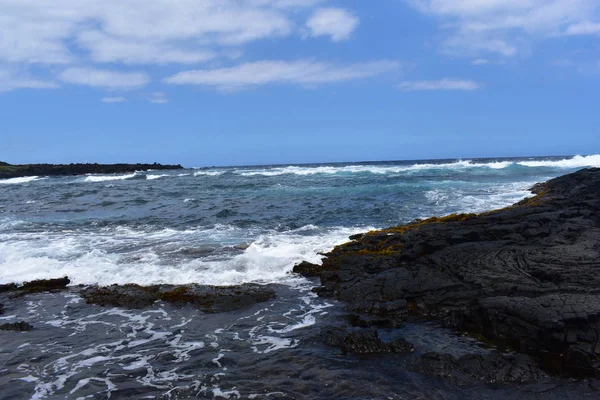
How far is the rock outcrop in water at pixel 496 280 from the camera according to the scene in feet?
21.7

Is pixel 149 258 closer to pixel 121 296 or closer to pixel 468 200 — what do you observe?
pixel 121 296

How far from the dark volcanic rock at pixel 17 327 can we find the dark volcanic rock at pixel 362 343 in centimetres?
584

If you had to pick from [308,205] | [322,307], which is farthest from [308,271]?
[308,205]

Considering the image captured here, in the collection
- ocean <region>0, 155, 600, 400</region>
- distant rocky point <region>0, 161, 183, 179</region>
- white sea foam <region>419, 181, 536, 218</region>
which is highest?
distant rocky point <region>0, 161, 183, 179</region>

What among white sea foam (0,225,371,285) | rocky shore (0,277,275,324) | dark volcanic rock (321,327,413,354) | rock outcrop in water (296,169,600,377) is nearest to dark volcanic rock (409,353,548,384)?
rock outcrop in water (296,169,600,377)

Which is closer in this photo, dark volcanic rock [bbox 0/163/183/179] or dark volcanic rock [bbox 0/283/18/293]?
dark volcanic rock [bbox 0/283/18/293]

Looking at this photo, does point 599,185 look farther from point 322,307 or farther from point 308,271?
point 322,307

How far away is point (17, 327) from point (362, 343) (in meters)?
6.71

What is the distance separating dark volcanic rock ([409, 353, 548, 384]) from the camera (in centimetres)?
605

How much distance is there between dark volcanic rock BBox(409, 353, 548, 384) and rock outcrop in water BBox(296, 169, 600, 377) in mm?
57

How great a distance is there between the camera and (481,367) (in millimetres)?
6258

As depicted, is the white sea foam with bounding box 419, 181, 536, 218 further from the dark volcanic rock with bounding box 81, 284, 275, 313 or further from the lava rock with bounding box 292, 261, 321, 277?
the dark volcanic rock with bounding box 81, 284, 275, 313

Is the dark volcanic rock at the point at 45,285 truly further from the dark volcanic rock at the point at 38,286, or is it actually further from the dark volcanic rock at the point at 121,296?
the dark volcanic rock at the point at 121,296

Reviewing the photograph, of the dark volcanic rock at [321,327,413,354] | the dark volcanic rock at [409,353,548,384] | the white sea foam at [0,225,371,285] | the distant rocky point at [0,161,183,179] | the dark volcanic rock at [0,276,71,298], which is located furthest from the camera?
the distant rocky point at [0,161,183,179]
